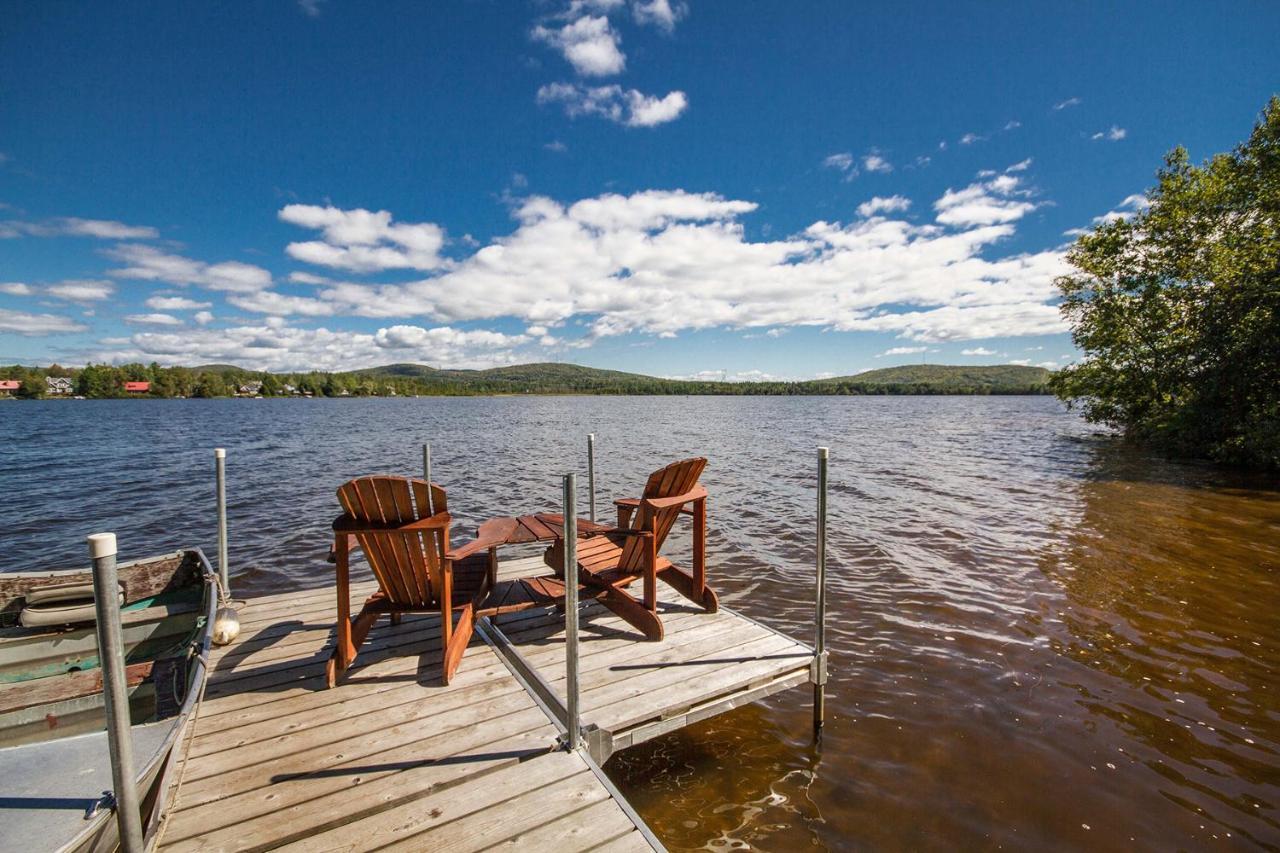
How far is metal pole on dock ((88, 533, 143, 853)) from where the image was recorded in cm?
176

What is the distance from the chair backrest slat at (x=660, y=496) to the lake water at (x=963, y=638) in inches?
62.5

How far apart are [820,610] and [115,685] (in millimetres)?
4033

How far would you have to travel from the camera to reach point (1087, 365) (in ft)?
78.7

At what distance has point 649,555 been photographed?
186 inches

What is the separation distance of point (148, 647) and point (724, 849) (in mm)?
5346

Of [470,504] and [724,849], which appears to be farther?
[470,504]

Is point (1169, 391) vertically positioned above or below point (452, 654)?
above

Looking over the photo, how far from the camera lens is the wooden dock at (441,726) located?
2580 millimetres

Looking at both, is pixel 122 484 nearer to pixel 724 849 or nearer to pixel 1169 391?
pixel 724 849

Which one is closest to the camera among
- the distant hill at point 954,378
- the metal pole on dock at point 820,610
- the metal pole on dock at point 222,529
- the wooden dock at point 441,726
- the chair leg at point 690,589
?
the wooden dock at point 441,726

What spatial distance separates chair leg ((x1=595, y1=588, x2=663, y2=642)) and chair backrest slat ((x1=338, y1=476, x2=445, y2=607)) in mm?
1534

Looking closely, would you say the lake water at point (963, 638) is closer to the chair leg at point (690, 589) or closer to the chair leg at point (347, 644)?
the chair leg at point (690, 589)

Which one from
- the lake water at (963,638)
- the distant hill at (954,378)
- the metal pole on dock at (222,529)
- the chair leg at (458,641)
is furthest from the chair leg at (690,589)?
the distant hill at (954,378)

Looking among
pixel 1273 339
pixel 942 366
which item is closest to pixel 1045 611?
pixel 1273 339
